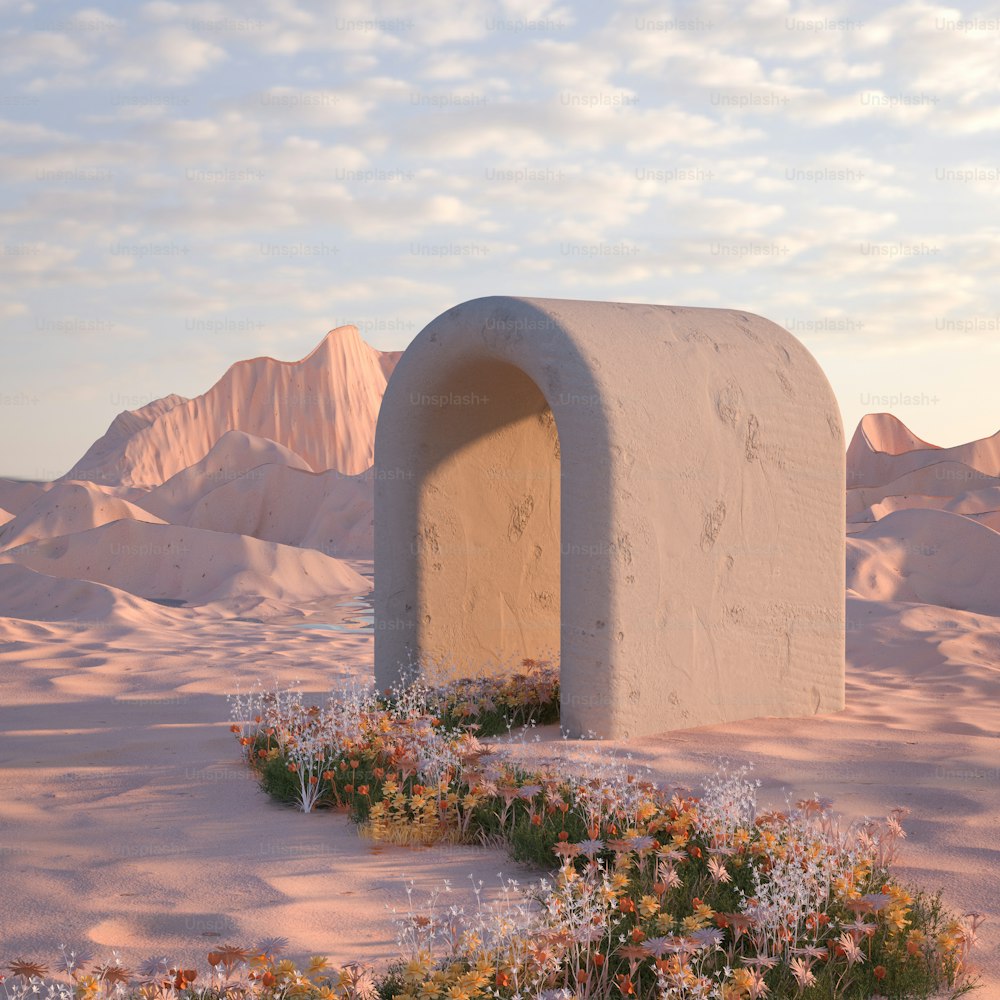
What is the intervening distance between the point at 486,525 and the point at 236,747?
268 centimetres

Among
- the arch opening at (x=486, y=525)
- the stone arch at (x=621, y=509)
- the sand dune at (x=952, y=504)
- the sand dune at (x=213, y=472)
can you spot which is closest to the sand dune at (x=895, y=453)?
the sand dune at (x=952, y=504)

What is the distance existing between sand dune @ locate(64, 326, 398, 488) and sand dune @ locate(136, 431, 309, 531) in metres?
11.0

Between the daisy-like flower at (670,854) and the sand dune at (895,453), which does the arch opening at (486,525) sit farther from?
Result: the sand dune at (895,453)

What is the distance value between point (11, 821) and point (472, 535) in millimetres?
4094

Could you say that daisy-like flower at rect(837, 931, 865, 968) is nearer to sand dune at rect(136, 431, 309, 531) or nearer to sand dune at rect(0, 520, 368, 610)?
sand dune at rect(0, 520, 368, 610)

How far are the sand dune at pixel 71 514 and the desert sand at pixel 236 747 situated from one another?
15.0ft

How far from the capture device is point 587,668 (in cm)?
693

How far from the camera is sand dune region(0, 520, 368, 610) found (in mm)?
18969

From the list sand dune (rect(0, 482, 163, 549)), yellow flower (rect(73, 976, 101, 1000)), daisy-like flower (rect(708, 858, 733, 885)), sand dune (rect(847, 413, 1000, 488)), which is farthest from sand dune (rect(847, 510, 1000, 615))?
sand dune (rect(847, 413, 1000, 488))

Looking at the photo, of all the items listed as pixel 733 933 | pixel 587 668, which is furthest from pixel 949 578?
pixel 733 933

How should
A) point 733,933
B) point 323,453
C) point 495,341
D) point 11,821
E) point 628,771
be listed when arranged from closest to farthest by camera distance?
point 733,933 → point 11,821 → point 628,771 → point 495,341 → point 323,453

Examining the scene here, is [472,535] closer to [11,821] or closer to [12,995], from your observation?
[11,821]

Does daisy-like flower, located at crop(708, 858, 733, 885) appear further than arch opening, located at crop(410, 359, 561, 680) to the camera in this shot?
No

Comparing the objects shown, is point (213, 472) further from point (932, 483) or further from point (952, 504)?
point (932, 483)
